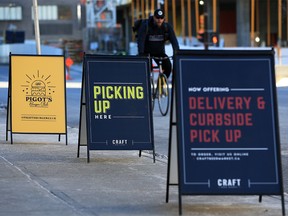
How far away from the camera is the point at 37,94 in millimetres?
11742

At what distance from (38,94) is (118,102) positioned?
2071 millimetres

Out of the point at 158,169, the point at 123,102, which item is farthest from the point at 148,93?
the point at 158,169

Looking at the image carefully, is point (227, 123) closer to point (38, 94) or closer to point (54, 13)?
point (38, 94)

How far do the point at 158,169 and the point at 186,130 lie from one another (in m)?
2.74

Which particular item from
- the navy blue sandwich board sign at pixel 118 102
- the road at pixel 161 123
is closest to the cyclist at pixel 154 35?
the road at pixel 161 123

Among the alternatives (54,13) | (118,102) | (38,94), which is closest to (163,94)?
(38,94)

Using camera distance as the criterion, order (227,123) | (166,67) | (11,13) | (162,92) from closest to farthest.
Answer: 1. (227,123)
2. (166,67)
3. (162,92)
4. (11,13)

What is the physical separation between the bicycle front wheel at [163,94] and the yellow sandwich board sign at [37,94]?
4152 millimetres

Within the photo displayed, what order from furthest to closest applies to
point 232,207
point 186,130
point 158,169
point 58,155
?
1. point 58,155
2. point 158,169
3. point 232,207
4. point 186,130

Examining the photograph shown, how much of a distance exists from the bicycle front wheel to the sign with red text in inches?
335

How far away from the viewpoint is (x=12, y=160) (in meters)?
10.2

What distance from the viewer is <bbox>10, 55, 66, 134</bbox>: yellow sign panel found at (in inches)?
461

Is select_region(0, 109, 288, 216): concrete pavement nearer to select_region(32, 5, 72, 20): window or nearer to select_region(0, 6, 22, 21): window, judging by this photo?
select_region(0, 6, 22, 21): window

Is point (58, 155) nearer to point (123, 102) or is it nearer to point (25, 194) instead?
point (123, 102)
